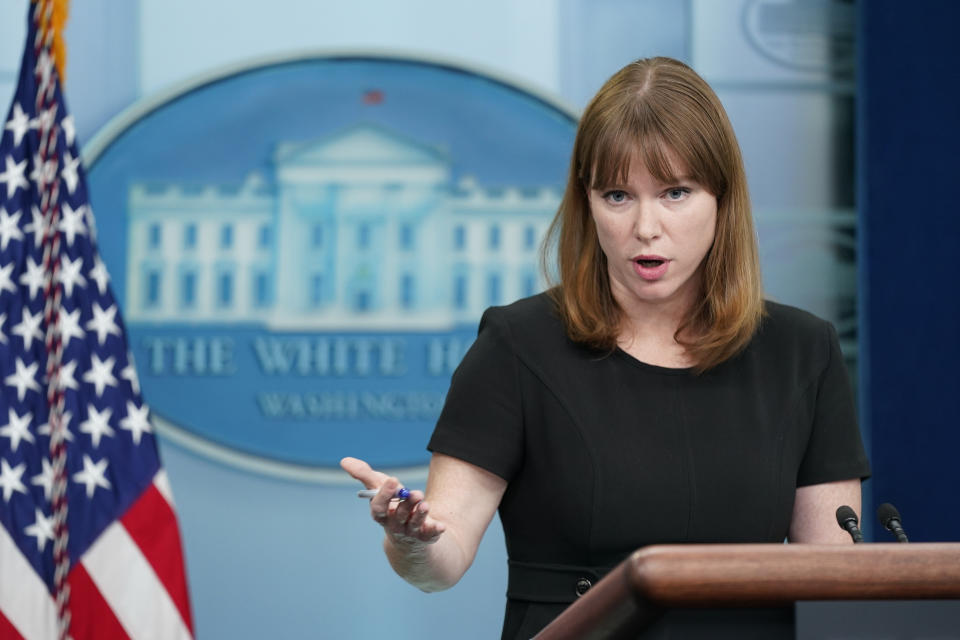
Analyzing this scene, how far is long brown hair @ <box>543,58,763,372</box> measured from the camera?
132 cm

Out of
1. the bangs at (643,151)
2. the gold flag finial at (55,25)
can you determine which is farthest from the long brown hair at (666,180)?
the gold flag finial at (55,25)

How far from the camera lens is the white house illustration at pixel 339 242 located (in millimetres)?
2754

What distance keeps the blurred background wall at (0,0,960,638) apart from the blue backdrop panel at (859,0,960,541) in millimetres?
18

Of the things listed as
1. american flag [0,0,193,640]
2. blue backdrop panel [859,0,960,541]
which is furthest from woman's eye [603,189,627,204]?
blue backdrop panel [859,0,960,541]

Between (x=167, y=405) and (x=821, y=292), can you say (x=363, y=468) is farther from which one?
(x=821, y=292)

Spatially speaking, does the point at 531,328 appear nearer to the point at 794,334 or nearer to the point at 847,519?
the point at 794,334

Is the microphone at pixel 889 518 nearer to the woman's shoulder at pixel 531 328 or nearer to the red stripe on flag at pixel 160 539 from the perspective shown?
the woman's shoulder at pixel 531 328

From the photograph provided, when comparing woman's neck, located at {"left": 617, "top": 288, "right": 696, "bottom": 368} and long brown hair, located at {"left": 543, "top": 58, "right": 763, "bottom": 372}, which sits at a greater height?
long brown hair, located at {"left": 543, "top": 58, "right": 763, "bottom": 372}

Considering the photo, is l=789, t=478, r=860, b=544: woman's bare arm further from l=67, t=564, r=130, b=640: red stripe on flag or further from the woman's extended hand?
l=67, t=564, r=130, b=640: red stripe on flag

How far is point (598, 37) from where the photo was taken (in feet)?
9.44

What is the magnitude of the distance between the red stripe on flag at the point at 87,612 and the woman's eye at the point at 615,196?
1.48 m

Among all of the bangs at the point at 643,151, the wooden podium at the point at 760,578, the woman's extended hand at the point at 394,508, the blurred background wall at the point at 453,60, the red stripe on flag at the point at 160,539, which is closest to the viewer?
the wooden podium at the point at 760,578

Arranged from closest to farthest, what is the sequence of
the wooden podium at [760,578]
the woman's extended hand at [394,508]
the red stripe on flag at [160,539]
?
the wooden podium at [760,578], the woman's extended hand at [394,508], the red stripe on flag at [160,539]

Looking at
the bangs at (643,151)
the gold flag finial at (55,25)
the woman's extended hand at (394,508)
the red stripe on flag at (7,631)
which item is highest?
the gold flag finial at (55,25)
